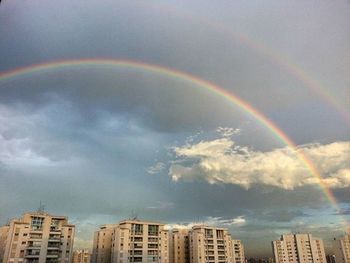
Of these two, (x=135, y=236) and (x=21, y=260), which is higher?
(x=135, y=236)

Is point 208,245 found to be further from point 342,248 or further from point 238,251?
point 342,248

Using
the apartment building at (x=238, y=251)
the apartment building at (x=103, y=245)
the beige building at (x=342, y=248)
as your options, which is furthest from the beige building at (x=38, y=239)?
the beige building at (x=342, y=248)

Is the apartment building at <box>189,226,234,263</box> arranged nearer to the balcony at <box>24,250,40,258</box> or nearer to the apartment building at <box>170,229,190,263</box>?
the apartment building at <box>170,229,190,263</box>

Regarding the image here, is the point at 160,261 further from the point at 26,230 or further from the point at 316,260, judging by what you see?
the point at 316,260

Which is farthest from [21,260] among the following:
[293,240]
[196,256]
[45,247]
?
[293,240]

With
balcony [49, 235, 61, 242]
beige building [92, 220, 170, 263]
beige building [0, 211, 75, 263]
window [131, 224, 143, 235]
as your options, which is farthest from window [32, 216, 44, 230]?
window [131, 224, 143, 235]

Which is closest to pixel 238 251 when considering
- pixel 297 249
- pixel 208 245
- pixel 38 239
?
pixel 208 245

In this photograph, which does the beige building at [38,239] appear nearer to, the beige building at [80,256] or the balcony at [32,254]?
the balcony at [32,254]
